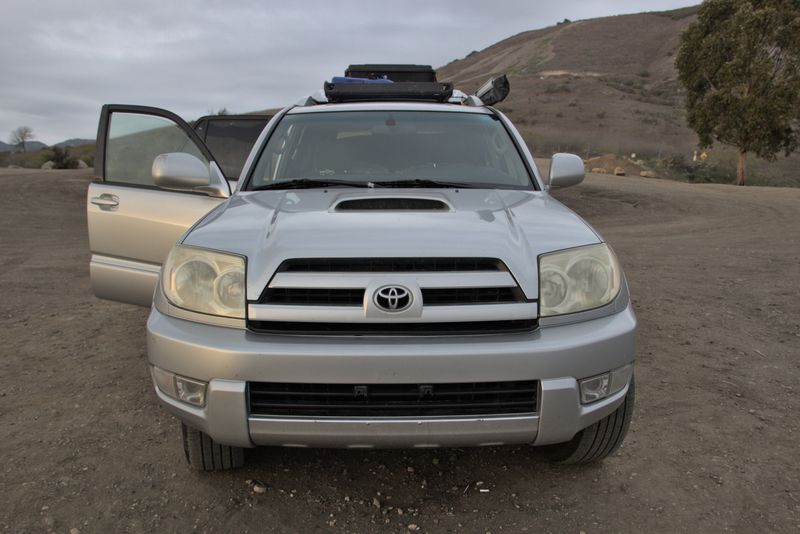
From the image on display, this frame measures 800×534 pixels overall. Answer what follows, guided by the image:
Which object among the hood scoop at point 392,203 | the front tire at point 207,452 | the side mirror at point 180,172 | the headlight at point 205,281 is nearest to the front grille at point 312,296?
the headlight at point 205,281

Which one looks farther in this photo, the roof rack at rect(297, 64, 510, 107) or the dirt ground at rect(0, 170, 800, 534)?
the roof rack at rect(297, 64, 510, 107)

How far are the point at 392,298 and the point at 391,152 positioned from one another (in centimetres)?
161

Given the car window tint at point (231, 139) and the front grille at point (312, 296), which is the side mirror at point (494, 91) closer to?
the car window tint at point (231, 139)

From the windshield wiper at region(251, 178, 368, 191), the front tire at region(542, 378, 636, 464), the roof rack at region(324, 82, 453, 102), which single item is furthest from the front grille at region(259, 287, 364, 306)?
the roof rack at region(324, 82, 453, 102)

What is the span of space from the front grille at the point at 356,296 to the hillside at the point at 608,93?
94.2 ft

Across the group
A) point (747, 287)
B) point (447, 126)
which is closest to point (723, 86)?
point (747, 287)

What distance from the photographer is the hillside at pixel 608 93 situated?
3766cm

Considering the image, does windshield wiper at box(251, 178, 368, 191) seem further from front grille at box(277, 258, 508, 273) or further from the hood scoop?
front grille at box(277, 258, 508, 273)

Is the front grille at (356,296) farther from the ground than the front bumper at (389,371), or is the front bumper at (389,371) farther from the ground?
the front grille at (356,296)

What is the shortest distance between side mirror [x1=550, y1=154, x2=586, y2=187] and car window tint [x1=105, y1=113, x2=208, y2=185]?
222cm

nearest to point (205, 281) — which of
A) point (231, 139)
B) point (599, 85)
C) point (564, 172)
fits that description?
point (564, 172)

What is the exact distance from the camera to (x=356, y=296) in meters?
2.25

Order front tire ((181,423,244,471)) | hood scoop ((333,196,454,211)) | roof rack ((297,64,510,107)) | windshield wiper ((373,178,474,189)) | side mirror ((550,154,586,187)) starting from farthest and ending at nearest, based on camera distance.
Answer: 1. roof rack ((297,64,510,107))
2. side mirror ((550,154,586,187))
3. windshield wiper ((373,178,474,189))
4. hood scoop ((333,196,454,211))
5. front tire ((181,423,244,471))

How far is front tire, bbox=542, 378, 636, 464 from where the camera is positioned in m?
2.63
